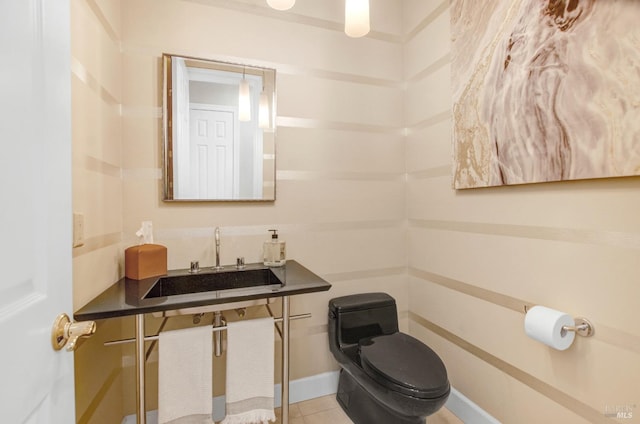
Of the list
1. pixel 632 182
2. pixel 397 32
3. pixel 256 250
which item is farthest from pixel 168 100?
pixel 632 182

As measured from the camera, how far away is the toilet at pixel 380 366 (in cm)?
133

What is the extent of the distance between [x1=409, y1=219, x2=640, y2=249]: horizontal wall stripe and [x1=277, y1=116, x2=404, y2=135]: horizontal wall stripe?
28.9 inches

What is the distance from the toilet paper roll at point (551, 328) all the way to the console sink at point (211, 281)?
1.11 m

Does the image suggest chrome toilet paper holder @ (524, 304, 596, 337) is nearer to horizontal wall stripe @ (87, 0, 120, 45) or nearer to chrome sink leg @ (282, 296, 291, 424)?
chrome sink leg @ (282, 296, 291, 424)

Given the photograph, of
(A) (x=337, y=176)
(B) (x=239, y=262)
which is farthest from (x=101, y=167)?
(A) (x=337, y=176)

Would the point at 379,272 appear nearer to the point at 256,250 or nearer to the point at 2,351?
the point at 256,250

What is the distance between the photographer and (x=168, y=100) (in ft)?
5.43

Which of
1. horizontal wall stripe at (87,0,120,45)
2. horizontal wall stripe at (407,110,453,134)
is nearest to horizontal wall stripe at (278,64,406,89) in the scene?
horizontal wall stripe at (407,110,453,134)

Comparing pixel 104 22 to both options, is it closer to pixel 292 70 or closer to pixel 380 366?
pixel 292 70

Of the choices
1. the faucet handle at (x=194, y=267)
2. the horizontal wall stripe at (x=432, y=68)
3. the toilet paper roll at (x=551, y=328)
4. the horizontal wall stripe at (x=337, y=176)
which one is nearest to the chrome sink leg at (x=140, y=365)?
the faucet handle at (x=194, y=267)

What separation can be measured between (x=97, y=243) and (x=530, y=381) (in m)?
2.00

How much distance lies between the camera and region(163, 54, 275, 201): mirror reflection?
1.67 m

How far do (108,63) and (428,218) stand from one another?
1935mm

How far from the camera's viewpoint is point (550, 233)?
129 centimetres
